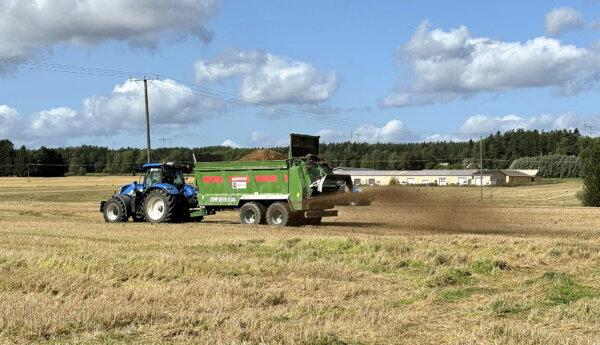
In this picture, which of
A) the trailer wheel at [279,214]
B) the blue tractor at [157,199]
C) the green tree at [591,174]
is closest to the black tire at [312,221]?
the trailer wheel at [279,214]

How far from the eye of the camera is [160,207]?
26375mm

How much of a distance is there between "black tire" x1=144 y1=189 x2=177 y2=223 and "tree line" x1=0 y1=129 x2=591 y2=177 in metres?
74.7

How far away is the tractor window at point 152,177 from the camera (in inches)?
1045

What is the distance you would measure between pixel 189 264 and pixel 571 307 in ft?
20.9

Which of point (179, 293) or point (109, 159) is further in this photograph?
point (109, 159)

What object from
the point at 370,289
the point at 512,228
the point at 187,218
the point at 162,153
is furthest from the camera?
the point at 162,153

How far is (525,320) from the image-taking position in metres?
8.26

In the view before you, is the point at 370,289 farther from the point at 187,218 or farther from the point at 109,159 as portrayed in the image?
the point at 109,159

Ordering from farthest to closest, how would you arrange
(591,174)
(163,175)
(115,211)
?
(591,174) → (115,211) → (163,175)

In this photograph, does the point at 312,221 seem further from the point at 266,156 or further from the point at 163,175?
the point at 163,175

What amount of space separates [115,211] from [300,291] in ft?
61.4

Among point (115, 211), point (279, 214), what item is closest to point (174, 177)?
point (115, 211)

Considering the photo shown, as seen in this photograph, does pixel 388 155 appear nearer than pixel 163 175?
No

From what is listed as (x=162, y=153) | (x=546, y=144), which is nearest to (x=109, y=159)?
(x=162, y=153)
